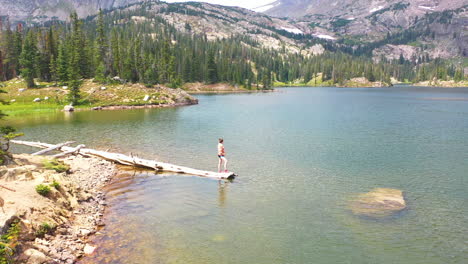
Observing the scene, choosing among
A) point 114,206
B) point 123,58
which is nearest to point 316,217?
point 114,206

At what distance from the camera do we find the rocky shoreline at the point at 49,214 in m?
17.5

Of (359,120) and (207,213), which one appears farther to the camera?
(359,120)

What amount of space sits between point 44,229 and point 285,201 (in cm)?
1724

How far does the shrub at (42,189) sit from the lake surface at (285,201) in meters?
4.48

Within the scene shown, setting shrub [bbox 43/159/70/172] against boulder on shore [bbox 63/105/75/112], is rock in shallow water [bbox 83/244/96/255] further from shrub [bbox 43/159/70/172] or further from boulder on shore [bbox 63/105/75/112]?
boulder on shore [bbox 63/105/75/112]

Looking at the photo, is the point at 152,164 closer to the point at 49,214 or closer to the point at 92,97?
the point at 49,214

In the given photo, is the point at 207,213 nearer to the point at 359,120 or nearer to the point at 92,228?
the point at 92,228

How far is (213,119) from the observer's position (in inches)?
3049

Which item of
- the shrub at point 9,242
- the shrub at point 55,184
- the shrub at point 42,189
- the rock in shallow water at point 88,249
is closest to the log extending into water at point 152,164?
the shrub at point 55,184

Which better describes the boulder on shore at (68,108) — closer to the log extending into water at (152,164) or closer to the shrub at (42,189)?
the log extending into water at (152,164)

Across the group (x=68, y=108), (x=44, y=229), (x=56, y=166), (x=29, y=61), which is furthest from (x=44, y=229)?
(x=29, y=61)

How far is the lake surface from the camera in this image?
19.6 m

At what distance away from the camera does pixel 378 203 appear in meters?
26.1

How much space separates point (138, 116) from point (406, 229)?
2765 inches
